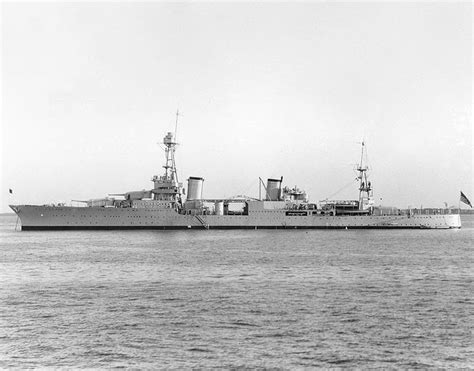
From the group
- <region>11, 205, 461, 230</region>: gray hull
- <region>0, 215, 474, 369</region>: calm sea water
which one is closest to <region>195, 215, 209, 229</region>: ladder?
<region>11, 205, 461, 230</region>: gray hull

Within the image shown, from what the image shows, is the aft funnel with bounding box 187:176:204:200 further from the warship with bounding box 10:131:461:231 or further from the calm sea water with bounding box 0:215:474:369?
the calm sea water with bounding box 0:215:474:369

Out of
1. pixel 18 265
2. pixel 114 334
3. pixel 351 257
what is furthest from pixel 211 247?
pixel 114 334

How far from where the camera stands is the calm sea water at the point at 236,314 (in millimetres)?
12523

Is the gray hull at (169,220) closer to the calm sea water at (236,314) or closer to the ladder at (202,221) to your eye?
the ladder at (202,221)

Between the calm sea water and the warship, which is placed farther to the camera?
the warship

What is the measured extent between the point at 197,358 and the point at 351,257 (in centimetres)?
2388

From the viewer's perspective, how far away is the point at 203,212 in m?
67.9

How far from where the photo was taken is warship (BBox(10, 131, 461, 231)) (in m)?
63.6

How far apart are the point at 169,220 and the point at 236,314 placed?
161ft

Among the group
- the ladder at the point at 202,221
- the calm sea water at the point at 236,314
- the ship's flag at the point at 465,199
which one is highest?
the ship's flag at the point at 465,199

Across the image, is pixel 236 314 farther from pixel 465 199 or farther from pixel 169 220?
pixel 465 199

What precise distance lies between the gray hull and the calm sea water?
31813 millimetres

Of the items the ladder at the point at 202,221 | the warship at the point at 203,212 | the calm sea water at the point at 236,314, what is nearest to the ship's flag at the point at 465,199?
the warship at the point at 203,212

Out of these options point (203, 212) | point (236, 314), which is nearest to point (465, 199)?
point (203, 212)
